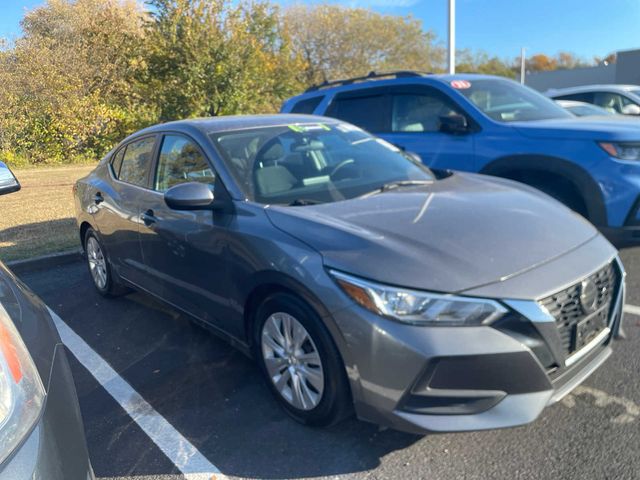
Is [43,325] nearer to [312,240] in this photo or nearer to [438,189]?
[312,240]

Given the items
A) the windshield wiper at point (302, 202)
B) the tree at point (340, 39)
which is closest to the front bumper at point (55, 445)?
the windshield wiper at point (302, 202)

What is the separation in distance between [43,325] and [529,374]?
197cm

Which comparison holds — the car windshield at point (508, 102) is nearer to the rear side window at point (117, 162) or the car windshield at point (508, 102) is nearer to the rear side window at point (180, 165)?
the rear side window at point (180, 165)

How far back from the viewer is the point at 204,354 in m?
3.79

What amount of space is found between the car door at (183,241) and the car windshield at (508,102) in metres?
3.22

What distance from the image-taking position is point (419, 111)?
6.03 meters

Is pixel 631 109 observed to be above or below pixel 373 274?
below

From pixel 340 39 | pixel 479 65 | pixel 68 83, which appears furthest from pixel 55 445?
pixel 479 65

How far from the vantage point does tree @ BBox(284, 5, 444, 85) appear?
34.8 metres

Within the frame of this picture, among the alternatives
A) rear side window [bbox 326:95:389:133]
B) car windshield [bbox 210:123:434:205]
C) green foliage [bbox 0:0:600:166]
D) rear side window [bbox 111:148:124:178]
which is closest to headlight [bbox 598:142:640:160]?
car windshield [bbox 210:123:434:205]

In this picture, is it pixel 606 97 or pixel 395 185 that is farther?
pixel 606 97

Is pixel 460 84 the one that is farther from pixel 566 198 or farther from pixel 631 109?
pixel 631 109

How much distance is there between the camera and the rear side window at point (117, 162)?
4.75m

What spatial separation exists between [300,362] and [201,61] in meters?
16.9
